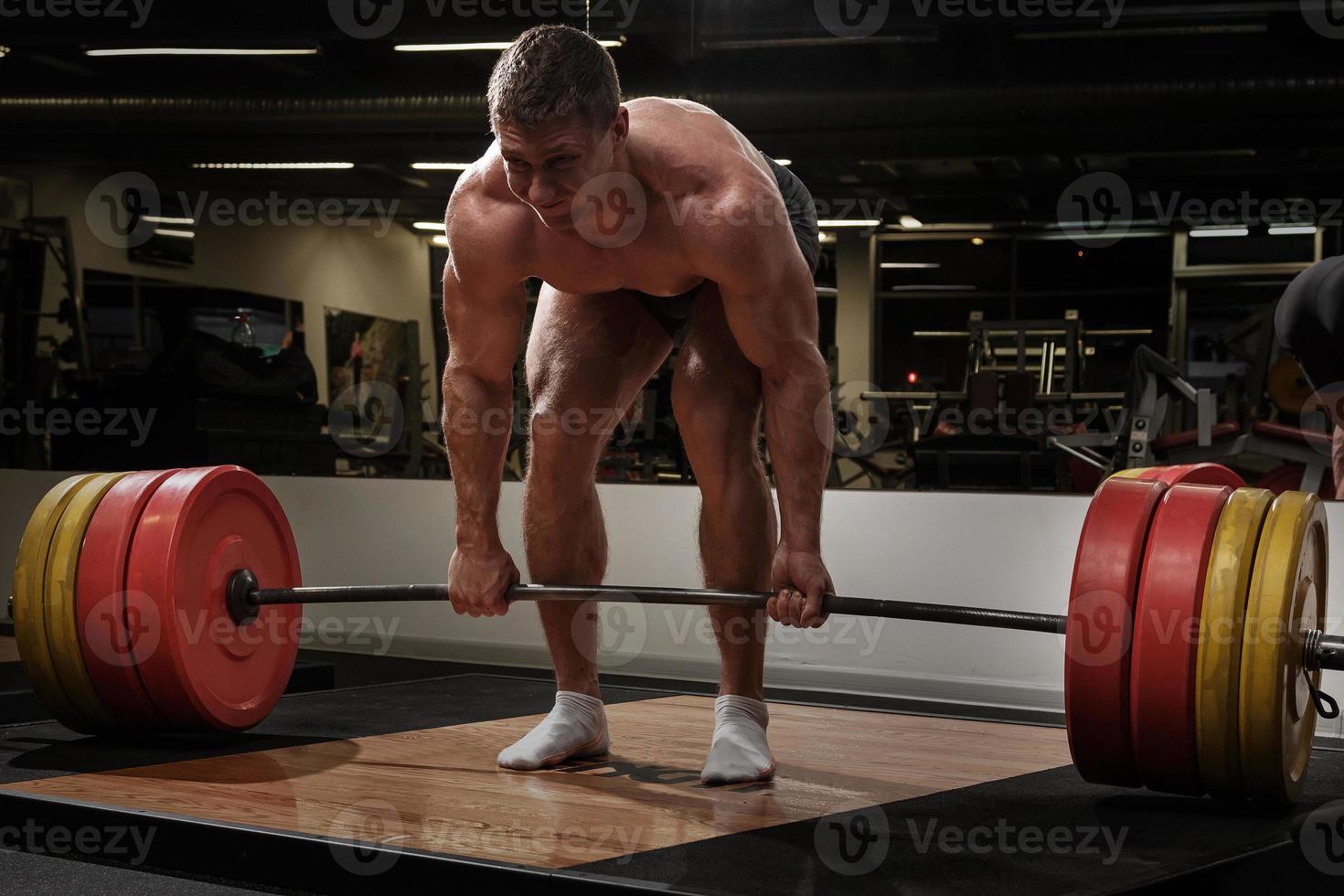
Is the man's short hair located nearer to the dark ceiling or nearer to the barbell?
the barbell

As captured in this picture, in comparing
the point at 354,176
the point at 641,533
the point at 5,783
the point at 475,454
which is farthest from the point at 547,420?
the point at 354,176

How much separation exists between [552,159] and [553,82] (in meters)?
0.11

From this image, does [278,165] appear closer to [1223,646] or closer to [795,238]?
[795,238]

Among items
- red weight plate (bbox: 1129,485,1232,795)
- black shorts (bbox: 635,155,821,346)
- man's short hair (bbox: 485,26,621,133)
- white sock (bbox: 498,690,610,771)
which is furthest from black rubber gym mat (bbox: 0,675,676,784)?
red weight plate (bbox: 1129,485,1232,795)

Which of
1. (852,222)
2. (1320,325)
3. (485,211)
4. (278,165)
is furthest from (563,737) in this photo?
(278,165)

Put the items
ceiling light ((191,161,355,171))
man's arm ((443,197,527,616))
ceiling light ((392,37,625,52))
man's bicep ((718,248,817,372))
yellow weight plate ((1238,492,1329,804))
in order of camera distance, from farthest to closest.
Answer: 1. ceiling light ((191,161,355,171))
2. ceiling light ((392,37,625,52))
3. man's arm ((443,197,527,616))
4. man's bicep ((718,248,817,372))
5. yellow weight plate ((1238,492,1329,804))

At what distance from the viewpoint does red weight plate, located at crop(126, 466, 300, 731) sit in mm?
2393

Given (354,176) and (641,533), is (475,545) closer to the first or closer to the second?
(641,533)

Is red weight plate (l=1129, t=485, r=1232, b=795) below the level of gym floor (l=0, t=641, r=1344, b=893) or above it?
above

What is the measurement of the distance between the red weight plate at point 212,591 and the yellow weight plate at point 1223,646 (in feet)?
5.75

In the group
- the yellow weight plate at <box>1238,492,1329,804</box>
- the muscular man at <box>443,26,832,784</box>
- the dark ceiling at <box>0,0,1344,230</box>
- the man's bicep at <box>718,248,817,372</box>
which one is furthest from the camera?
the dark ceiling at <box>0,0,1344,230</box>

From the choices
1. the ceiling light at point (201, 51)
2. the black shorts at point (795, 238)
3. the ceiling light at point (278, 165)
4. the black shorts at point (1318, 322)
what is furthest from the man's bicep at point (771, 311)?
the ceiling light at point (201, 51)

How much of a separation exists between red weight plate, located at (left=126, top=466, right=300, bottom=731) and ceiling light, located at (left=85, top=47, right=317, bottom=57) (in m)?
3.64

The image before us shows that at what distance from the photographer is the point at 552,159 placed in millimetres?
1862
